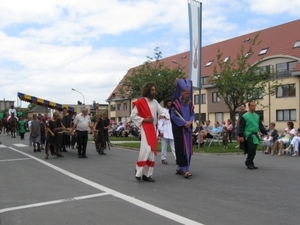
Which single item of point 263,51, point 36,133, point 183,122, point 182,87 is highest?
point 263,51

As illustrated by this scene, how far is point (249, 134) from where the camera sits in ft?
34.7

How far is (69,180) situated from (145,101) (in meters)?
2.44

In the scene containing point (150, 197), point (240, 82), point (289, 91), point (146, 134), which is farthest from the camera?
point (289, 91)

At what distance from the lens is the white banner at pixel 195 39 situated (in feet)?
53.1

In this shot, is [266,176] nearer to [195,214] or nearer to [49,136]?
[195,214]

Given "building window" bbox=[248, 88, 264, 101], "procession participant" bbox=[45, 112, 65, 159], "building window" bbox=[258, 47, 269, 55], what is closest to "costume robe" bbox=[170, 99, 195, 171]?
"procession participant" bbox=[45, 112, 65, 159]

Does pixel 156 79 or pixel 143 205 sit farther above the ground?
pixel 156 79

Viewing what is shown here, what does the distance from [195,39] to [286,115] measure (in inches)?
1208

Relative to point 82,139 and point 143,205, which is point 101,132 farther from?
point 143,205

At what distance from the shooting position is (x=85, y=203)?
618 centimetres

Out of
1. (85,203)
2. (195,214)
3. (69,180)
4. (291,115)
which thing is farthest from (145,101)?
(291,115)

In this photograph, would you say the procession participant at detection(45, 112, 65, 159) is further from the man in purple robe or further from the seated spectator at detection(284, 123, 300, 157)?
the seated spectator at detection(284, 123, 300, 157)

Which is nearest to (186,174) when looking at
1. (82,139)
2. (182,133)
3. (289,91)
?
(182,133)

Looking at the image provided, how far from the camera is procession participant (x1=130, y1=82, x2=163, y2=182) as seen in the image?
8211mm
